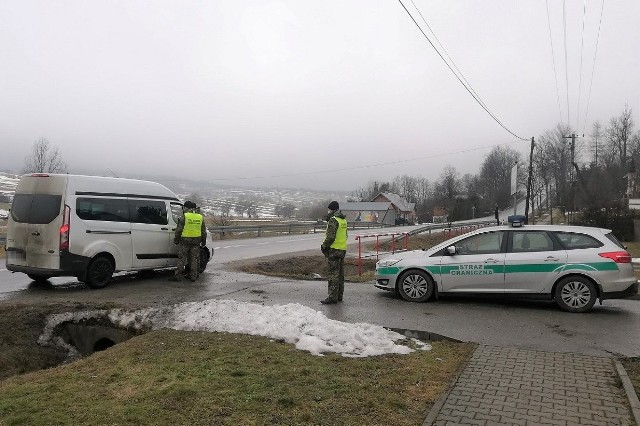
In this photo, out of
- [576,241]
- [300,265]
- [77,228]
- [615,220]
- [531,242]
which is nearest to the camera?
[576,241]

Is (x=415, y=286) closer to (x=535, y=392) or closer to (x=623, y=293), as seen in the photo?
(x=623, y=293)

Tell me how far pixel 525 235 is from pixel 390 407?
5792mm

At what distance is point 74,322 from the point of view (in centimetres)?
772

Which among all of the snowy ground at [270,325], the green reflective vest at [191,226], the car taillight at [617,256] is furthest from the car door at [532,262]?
the green reflective vest at [191,226]

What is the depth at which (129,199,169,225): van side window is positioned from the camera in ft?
36.4

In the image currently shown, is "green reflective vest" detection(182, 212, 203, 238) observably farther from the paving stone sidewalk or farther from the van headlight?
the paving stone sidewalk

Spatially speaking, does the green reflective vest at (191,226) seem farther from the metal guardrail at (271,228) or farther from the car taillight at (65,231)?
the metal guardrail at (271,228)

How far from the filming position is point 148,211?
1144cm

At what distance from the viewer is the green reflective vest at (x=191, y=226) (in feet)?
36.9

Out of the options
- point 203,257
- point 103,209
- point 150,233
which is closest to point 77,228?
point 103,209

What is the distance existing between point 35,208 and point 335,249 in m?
5.73

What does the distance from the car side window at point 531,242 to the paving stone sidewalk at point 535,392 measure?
10.1 ft

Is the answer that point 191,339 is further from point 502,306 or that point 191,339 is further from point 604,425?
point 502,306

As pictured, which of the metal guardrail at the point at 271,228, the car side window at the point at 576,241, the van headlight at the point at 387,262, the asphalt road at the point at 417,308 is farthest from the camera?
the metal guardrail at the point at 271,228
